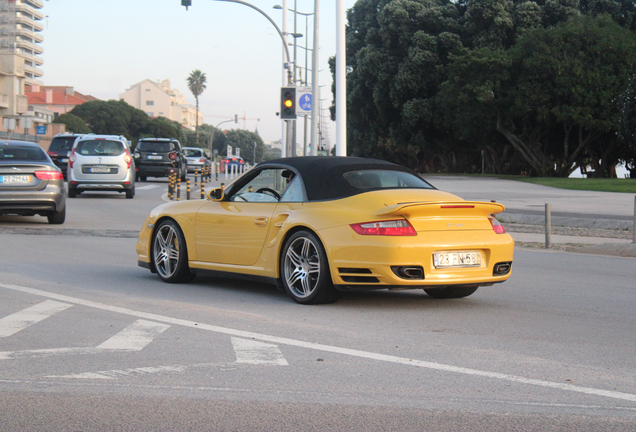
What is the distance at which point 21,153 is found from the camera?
52.7ft

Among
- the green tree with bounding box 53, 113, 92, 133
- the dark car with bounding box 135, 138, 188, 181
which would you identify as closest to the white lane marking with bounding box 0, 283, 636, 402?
the dark car with bounding box 135, 138, 188, 181

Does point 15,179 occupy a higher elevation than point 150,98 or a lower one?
lower

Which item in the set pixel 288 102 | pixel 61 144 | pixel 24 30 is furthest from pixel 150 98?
pixel 288 102

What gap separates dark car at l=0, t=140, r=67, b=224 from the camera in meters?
15.3

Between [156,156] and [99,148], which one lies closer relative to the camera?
[99,148]

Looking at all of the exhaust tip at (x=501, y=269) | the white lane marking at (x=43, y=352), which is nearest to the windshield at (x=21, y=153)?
the white lane marking at (x=43, y=352)

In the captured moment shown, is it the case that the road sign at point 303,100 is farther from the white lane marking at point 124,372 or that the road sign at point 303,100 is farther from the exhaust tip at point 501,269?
the white lane marking at point 124,372

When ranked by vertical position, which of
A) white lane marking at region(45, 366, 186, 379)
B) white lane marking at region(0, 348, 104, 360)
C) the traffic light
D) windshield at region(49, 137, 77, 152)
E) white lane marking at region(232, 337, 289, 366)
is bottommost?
white lane marking at region(0, 348, 104, 360)

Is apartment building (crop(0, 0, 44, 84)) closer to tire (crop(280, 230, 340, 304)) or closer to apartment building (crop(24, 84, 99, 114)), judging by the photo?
apartment building (crop(24, 84, 99, 114))

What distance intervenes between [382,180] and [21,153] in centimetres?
1042

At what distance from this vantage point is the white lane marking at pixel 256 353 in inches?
208

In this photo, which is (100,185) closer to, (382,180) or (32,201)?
(32,201)

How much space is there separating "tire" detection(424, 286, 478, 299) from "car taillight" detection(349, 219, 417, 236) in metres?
1.29

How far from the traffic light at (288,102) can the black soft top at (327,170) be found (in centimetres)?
1602
